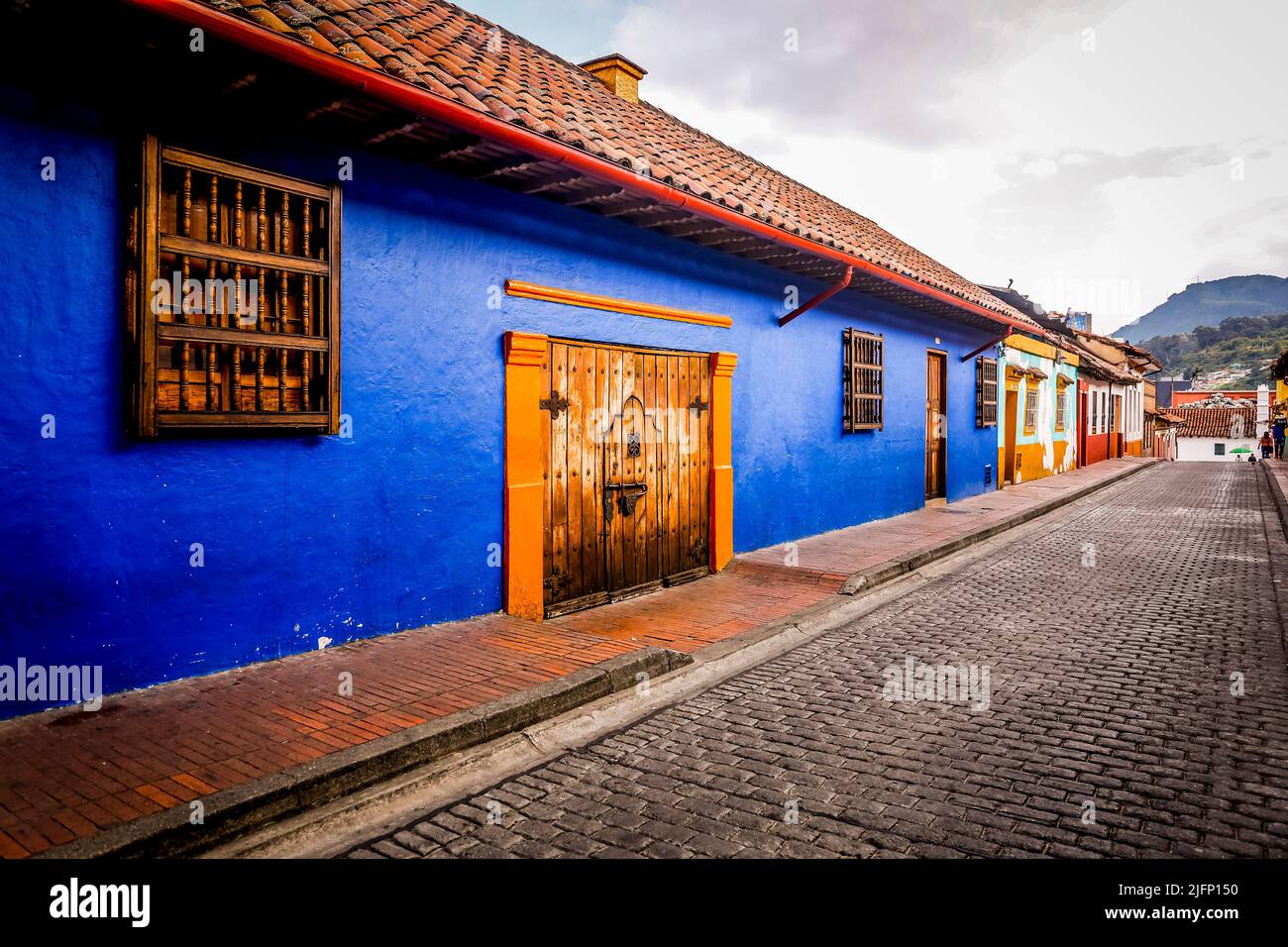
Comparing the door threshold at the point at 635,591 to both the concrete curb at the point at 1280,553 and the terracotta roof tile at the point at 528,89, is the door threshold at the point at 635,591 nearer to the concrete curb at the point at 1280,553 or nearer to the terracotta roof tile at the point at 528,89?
the terracotta roof tile at the point at 528,89

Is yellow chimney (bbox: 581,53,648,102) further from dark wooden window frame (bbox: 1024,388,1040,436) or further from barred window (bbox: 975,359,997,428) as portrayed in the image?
dark wooden window frame (bbox: 1024,388,1040,436)

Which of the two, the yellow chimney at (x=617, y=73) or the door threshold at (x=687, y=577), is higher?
the yellow chimney at (x=617, y=73)

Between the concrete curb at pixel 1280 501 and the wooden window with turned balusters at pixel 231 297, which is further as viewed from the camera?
the concrete curb at pixel 1280 501

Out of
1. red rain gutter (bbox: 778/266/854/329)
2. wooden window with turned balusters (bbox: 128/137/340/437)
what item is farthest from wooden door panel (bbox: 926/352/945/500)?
wooden window with turned balusters (bbox: 128/137/340/437)

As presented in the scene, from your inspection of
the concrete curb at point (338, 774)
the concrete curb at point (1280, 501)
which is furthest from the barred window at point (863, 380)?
the concrete curb at point (338, 774)

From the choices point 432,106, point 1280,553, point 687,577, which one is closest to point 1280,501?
point 1280,553

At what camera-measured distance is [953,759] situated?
3.82m

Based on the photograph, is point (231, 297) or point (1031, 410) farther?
point (1031, 410)

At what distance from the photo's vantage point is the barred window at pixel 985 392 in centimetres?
1642

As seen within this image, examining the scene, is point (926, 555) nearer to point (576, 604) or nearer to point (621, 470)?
point (621, 470)

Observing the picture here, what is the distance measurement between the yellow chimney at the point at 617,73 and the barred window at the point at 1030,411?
1447 centimetres

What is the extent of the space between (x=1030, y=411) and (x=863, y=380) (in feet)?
39.2

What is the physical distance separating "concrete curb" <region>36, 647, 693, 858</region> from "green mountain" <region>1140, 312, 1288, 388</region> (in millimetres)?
107649
